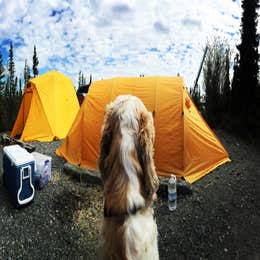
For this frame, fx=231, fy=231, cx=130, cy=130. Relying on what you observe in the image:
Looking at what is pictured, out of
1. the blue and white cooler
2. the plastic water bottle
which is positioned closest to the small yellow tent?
the blue and white cooler

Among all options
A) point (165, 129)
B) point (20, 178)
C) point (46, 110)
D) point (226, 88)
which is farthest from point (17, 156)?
point (226, 88)

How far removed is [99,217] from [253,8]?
1159 centimetres

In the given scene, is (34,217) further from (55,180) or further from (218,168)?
(218,168)

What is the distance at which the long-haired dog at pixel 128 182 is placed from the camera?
5.32 feet

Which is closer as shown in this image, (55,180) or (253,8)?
(55,180)

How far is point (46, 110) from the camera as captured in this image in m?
9.31

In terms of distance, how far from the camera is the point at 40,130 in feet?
30.6

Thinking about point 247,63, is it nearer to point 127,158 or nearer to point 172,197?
point 172,197

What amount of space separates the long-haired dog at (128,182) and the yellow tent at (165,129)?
139 inches

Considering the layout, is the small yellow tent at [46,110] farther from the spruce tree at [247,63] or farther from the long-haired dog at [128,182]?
the long-haired dog at [128,182]

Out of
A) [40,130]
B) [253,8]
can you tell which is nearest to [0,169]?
[40,130]

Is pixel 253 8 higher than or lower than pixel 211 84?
higher

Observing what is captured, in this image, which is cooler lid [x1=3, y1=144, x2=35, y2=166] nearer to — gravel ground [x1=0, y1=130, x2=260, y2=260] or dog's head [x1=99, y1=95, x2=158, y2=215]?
gravel ground [x1=0, y1=130, x2=260, y2=260]

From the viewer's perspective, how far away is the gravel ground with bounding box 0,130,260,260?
3242 mm
